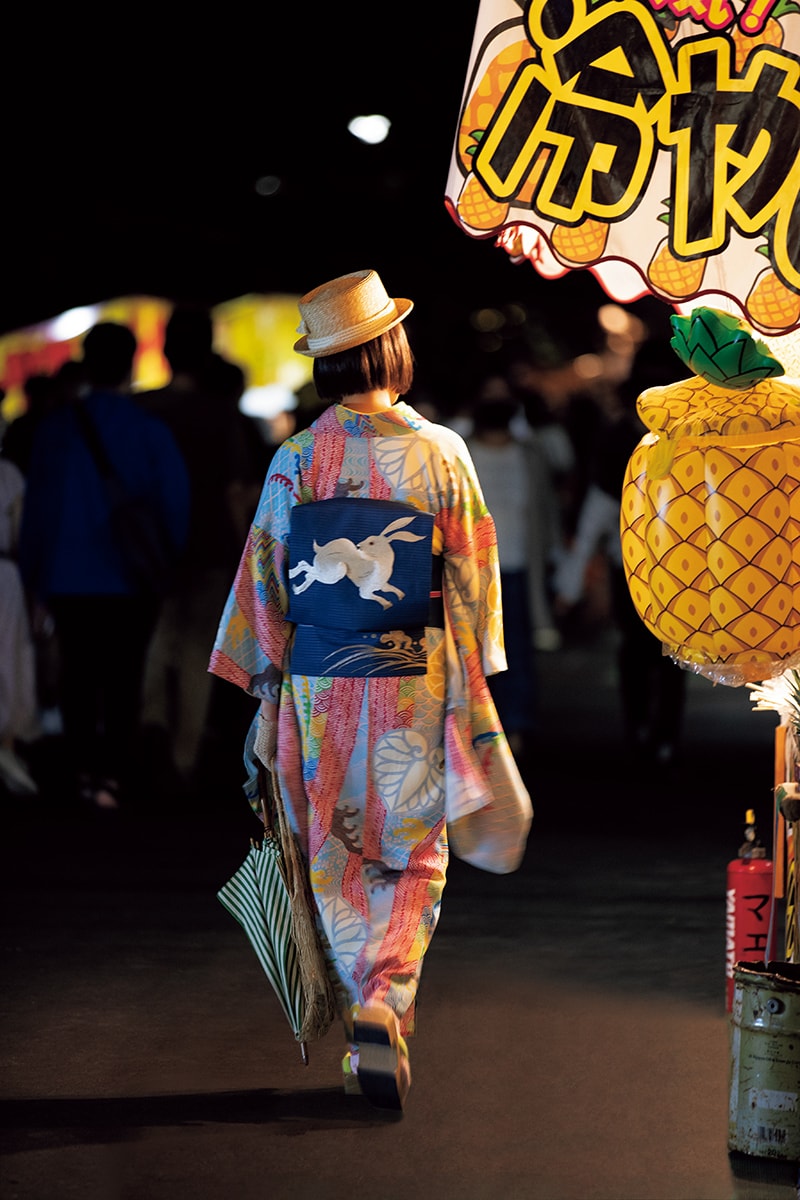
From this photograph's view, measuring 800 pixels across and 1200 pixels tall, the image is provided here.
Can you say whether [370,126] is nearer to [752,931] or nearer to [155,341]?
[155,341]

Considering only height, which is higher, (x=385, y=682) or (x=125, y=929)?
(x=385, y=682)

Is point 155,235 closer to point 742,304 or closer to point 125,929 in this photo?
point 125,929

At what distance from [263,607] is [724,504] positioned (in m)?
1.40

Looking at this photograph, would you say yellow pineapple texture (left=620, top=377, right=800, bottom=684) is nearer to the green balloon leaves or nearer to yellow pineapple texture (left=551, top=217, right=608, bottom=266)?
the green balloon leaves

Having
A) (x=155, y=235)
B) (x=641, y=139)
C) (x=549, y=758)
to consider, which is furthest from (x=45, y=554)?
(x=155, y=235)

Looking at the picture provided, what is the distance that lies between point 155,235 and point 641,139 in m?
17.0

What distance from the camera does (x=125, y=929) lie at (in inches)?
265

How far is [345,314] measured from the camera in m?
4.82

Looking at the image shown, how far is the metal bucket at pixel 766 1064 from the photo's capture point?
4.31m

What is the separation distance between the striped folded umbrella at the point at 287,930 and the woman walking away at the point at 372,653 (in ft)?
0.14

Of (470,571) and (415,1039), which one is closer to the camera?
(470,571)

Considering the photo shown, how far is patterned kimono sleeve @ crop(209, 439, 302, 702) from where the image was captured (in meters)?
4.92

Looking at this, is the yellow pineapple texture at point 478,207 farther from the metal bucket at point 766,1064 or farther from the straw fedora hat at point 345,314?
the metal bucket at point 766,1064

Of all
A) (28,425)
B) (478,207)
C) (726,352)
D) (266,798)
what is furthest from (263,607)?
(28,425)
